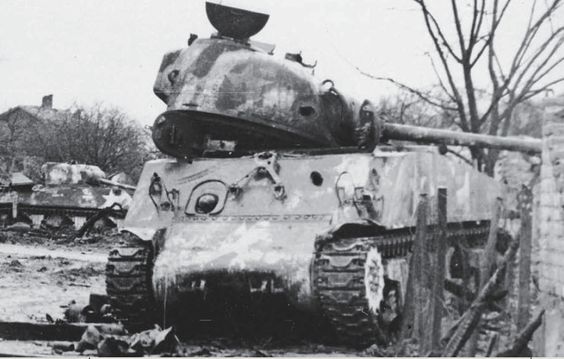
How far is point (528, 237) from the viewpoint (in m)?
5.90

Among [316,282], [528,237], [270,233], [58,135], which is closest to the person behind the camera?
[528,237]

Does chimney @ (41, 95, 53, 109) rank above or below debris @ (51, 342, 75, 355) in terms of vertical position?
above

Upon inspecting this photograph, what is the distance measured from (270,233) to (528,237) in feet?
7.61

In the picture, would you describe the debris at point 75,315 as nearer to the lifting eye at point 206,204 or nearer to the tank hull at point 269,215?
the tank hull at point 269,215

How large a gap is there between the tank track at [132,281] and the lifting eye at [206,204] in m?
0.61

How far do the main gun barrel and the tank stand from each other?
1267 cm

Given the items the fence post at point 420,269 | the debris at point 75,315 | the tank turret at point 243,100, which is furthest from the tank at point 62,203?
the fence post at point 420,269

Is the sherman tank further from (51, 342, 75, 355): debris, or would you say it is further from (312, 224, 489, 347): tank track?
(51, 342, 75, 355): debris

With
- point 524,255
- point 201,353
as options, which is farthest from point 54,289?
point 524,255

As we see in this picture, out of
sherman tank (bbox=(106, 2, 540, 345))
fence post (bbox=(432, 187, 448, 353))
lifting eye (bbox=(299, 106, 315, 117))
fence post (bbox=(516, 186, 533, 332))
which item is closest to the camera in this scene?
fence post (bbox=(432, 187, 448, 353))

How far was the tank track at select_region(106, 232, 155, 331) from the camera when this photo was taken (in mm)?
7426

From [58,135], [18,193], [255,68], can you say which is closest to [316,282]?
[255,68]

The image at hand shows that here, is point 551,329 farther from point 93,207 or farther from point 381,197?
point 93,207

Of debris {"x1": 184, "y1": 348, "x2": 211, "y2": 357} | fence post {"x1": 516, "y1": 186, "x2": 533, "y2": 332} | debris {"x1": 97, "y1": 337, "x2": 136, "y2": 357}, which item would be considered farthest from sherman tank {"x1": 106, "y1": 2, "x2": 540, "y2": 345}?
fence post {"x1": 516, "y1": 186, "x2": 533, "y2": 332}
